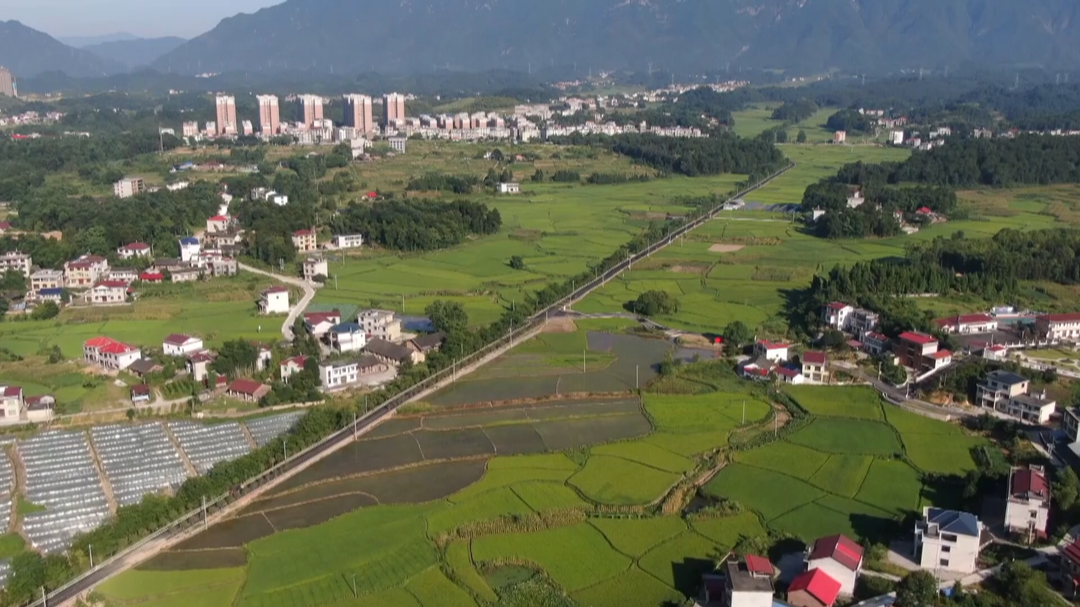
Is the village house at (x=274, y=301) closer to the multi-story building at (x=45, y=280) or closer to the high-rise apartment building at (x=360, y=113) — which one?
the multi-story building at (x=45, y=280)

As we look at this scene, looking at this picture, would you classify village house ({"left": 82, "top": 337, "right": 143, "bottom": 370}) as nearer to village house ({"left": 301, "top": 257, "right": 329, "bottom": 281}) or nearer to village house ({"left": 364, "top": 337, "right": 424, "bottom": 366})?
village house ({"left": 364, "top": 337, "right": 424, "bottom": 366})

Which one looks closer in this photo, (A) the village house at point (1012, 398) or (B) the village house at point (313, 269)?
(A) the village house at point (1012, 398)

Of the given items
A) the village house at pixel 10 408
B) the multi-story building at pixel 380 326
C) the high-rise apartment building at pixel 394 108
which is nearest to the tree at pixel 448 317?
the multi-story building at pixel 380 326

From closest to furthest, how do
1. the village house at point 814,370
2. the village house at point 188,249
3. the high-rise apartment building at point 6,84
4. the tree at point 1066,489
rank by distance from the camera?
the tree at point 1066,489
the village house at point 814,370
the village house at point 188,249
the high-rise apartment building at point 6,84

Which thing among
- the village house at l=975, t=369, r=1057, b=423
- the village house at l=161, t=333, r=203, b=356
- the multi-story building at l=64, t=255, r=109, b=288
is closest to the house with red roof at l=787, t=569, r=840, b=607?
the village house at l=975, t=369, r=1057, b=423

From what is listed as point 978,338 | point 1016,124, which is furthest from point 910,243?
point 1016,124

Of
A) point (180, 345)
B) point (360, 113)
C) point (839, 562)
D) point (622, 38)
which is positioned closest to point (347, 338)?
point (180, 345)
